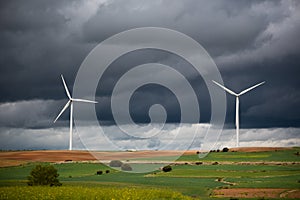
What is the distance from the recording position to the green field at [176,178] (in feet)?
202

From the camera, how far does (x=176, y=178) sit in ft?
327

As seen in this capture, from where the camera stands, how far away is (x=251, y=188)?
77.2 metres

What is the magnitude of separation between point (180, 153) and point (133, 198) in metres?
136

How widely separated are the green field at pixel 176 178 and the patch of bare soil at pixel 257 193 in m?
2.42

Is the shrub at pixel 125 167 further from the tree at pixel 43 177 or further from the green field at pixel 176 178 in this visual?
the tree at pixel 43 177

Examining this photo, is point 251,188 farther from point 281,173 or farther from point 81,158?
point 81,158

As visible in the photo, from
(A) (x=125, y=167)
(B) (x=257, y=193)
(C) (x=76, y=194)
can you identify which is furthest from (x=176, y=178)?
(C) (x=76, y=194)

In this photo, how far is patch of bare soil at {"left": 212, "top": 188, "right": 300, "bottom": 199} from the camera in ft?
217

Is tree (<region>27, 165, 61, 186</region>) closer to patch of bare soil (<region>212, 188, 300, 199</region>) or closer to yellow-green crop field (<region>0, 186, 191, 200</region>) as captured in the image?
yellow-green crop field (<region>0, 186, 191, 200</region>)

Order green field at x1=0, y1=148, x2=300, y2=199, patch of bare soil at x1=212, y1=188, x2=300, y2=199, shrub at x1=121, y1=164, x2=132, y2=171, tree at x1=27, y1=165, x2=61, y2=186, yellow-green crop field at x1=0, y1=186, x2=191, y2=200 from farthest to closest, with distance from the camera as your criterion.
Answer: shrub at x1=121, y1=164, x2=132, y2=171 → tree at x1=27, y1=165, x2=61, y2=186 → patch of bare soil at x1=212, y1=188, x2=300, y2=199 → green field at x1=0, y1=148, x2=300, y2=199 → yellow-green crop field at x1=0, y1=186, x2=191, y2=200

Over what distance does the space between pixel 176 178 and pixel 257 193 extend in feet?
105

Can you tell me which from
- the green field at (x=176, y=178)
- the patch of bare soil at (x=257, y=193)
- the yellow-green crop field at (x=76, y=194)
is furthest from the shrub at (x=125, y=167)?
the yellow-green crop field at (x=76, y=194)

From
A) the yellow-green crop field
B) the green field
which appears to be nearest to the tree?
the green field

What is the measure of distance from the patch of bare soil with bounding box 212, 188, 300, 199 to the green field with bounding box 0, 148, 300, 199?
7.94 ft
